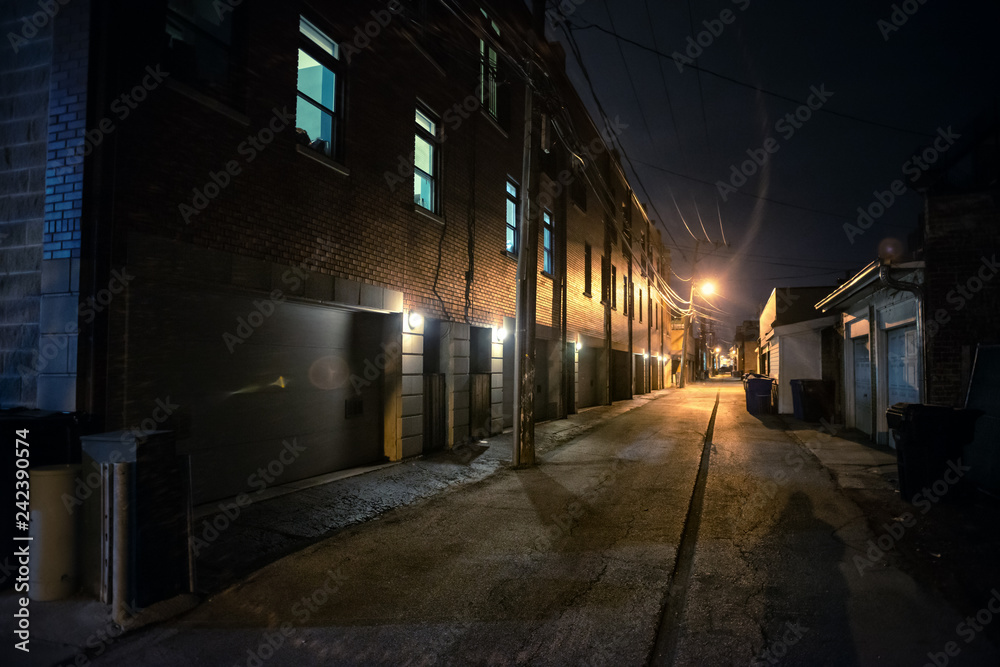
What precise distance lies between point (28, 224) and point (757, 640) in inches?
282

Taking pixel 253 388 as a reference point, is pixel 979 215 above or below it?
above

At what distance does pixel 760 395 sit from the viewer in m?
22.0

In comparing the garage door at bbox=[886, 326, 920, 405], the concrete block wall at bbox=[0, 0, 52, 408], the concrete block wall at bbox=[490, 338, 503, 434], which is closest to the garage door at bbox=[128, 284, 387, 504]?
the concrete block wall at bbox=[0, 0, 52, 408]

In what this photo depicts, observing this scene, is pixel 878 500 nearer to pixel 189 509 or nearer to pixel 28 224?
pixel 189 509

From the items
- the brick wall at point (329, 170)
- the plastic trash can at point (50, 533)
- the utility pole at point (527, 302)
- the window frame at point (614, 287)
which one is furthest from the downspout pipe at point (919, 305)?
the window frame at point (614, 287)

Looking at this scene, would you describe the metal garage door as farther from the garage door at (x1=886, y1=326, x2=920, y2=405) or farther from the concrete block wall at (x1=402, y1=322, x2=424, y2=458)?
the concrete block wall at (x1=402, y1=322, x2=424, y2=458)

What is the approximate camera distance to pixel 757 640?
13.0 ft

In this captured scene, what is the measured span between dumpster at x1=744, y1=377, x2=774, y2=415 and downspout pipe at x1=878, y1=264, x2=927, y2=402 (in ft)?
38.9

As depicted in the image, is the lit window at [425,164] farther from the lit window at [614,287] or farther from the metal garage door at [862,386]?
the lit window at [614,287]

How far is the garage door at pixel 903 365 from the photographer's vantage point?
11062 millimetres

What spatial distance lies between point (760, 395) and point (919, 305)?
40.5 ft

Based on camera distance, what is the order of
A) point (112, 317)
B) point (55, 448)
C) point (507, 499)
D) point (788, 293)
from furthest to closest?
point (788, 293), point (507, 499), point (112, 317), point (55, 448)

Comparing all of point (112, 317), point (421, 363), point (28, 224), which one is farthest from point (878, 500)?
point (28, 224)

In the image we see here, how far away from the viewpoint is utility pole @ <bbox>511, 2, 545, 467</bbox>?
10000 millimetres
